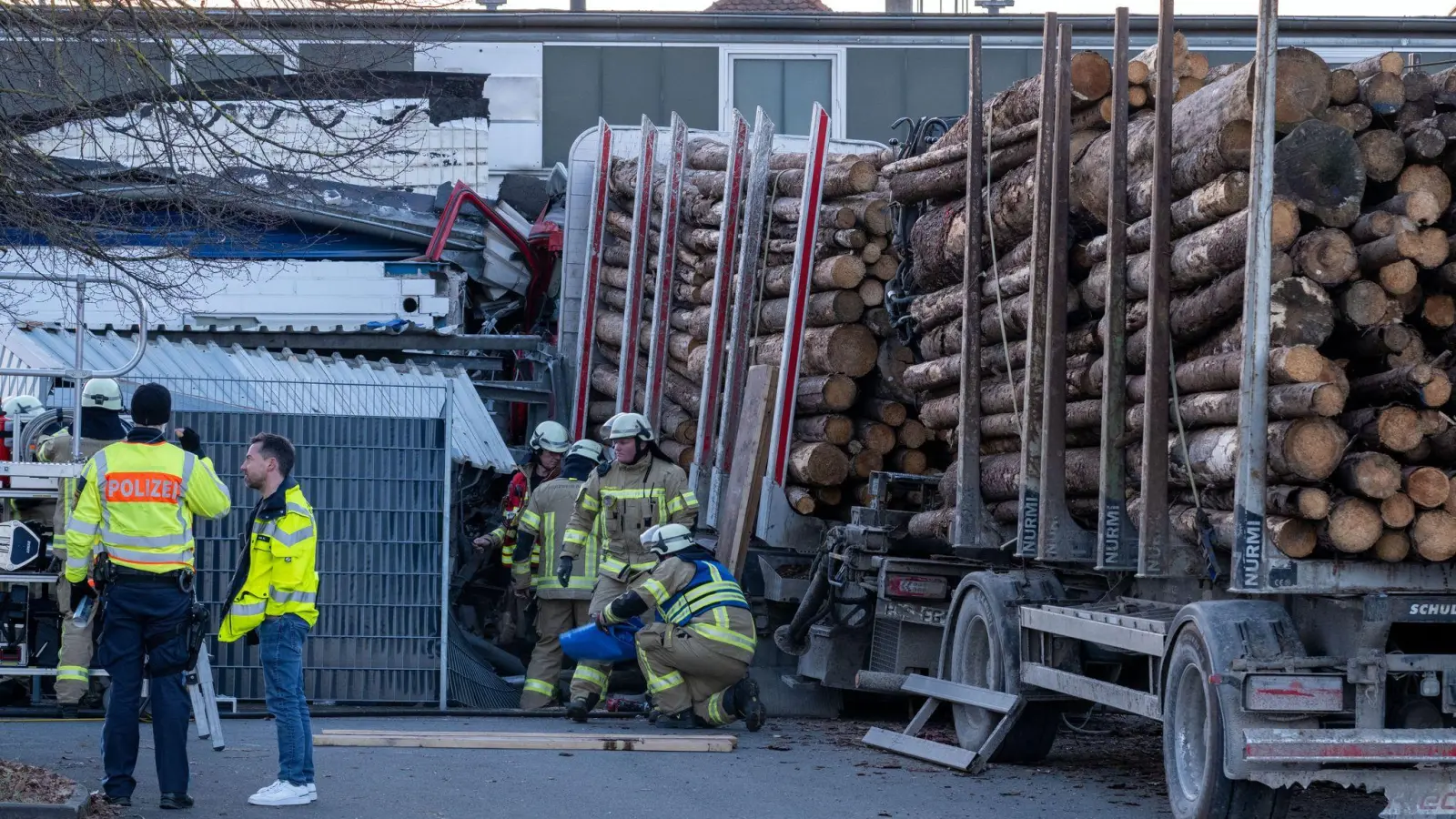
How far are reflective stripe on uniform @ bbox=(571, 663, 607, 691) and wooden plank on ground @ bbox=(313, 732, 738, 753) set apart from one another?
138 cm

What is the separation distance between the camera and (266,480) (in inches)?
330

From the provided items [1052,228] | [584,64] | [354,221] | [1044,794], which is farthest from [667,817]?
[584,64]

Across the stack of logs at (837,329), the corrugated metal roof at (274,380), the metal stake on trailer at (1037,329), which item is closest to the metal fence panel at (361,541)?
the corrugated metal roof at (274,380)

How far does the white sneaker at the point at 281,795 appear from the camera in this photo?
321 inches

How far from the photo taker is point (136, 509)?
830 centimetres

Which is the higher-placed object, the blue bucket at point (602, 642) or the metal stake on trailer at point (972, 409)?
the metal stake on trailer at point (972, 409)

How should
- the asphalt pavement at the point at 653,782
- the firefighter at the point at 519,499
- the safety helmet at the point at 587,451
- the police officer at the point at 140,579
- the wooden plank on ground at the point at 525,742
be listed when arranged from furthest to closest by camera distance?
the firefighter at the point at 519,499
the safety helmet at the point at 587,451
the wooden plank on ground at the point at 525,742
the asphalt pavement at the point at 653,782
the police officer at the point at 140,579

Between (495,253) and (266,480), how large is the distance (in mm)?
10716

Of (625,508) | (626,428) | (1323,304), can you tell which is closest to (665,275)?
(626,428)

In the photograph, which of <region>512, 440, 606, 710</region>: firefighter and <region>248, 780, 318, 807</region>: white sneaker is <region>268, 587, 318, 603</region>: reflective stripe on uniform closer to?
<region>248, 780, 318, 807</region>: white sneaker

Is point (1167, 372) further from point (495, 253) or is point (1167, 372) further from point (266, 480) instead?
point (495, 253)

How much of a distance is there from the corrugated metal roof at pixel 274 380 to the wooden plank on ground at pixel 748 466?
6.49 feet

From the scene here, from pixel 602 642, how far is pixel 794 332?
8.51ft

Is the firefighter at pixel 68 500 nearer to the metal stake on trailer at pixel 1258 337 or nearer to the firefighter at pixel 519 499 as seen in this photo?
the firefighter at pixel 519 499
